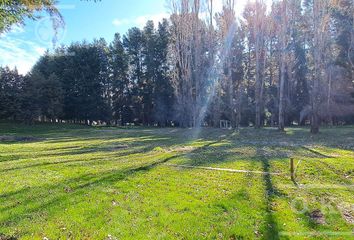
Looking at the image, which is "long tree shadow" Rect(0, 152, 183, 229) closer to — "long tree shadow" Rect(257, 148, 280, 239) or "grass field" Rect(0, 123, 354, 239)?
"grass field" Rect(0, 123, 354, 239)

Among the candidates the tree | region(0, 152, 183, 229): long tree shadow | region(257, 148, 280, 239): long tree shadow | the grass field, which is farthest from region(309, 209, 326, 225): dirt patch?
the tree

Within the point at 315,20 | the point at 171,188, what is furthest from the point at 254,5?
the point at 171,188

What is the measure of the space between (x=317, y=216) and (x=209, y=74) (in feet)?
143

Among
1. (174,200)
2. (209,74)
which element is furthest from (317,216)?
(209,74)

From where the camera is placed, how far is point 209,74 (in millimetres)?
50781

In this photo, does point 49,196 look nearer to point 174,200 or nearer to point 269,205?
point 174,200

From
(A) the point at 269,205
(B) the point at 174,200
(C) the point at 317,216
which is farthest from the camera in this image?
(B) the point at 174,200

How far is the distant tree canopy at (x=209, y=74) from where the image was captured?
37.3 meters

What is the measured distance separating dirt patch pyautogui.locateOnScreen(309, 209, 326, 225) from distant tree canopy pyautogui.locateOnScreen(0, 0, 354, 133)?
953 inches

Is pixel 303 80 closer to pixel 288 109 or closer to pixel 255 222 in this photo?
pixel 288 109

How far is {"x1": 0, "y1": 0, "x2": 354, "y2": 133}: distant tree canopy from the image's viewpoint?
123 ft

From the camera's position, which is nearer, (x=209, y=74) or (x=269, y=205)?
(x=269, y=205)

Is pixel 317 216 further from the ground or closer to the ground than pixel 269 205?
closer to the ground

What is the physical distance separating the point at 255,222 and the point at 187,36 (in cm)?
4331
